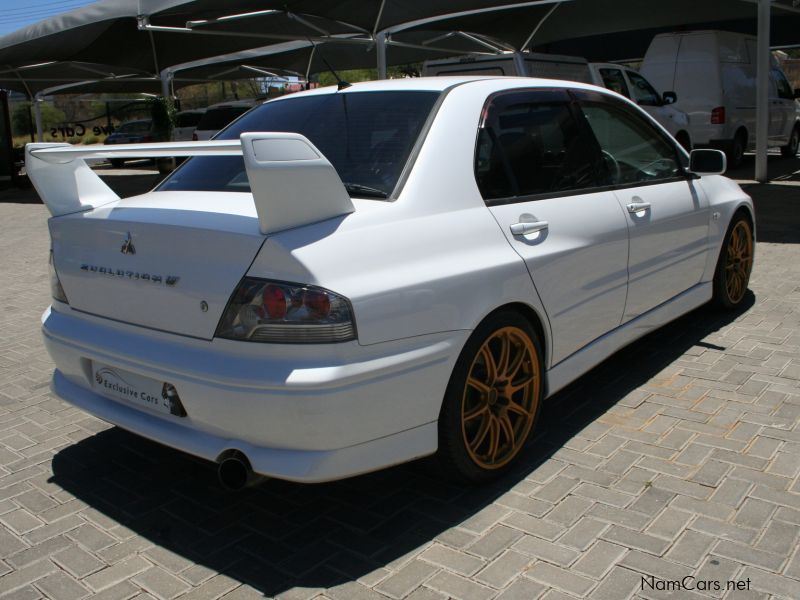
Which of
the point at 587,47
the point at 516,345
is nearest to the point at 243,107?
the point at 587,47

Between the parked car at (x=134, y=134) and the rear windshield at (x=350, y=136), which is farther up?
the rear windshield at (x=350, y=136)

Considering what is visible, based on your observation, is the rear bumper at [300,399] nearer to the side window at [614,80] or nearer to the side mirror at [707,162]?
the side mirror at [707,162]

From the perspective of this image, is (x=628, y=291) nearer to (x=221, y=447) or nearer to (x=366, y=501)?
(x=366, y=501)

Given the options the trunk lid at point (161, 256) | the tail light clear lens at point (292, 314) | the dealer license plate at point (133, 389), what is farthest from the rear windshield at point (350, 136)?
the dealer license plate at point (133, 389)

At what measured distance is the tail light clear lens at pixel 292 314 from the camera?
2.60 m

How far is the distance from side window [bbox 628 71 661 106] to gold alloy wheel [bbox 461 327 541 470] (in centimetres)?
1209

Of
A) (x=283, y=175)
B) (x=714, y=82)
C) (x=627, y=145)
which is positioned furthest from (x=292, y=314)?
(x=714, y=82)

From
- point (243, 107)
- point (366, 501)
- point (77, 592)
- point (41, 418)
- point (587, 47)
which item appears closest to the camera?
point (77, 592)

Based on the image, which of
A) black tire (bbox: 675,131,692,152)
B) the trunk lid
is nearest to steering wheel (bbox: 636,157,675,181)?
the trunk lid

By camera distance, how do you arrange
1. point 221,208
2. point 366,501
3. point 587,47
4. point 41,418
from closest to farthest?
point 221,208 → point 366,501 → point 41,418 → point 587,47

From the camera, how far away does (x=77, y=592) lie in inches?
Answer: 106

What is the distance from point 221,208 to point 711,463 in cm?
233

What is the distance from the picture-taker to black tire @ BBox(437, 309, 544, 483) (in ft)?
9.96

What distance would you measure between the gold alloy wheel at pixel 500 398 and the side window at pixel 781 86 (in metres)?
16.4
